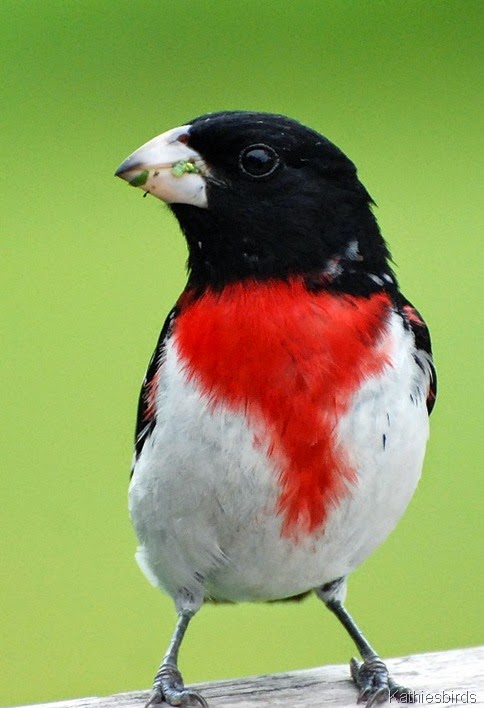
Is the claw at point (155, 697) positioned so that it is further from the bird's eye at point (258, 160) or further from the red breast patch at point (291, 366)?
the bird's eye at point (258, 160)

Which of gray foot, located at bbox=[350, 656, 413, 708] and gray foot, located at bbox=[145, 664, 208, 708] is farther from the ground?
gray foot, located at bbox=[145, 664, 208, 708]

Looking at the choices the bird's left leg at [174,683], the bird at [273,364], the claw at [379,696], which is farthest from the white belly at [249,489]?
the claw at [379,696]

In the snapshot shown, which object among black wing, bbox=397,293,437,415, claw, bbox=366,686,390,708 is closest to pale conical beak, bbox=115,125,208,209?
black wing, bbox=397,293,437,415

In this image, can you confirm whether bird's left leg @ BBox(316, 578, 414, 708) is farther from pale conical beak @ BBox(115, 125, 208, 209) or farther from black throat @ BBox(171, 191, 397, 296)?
pale conical beak @ BBox(115, 125, 208, 209)

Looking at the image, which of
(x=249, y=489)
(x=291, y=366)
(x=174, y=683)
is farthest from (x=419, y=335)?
(x=174, y=683)

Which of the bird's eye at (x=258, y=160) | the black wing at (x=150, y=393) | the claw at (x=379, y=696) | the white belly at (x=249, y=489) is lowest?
the claw at (x=379, y=696)

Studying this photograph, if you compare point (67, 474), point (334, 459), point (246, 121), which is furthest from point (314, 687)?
point (67, 474)
